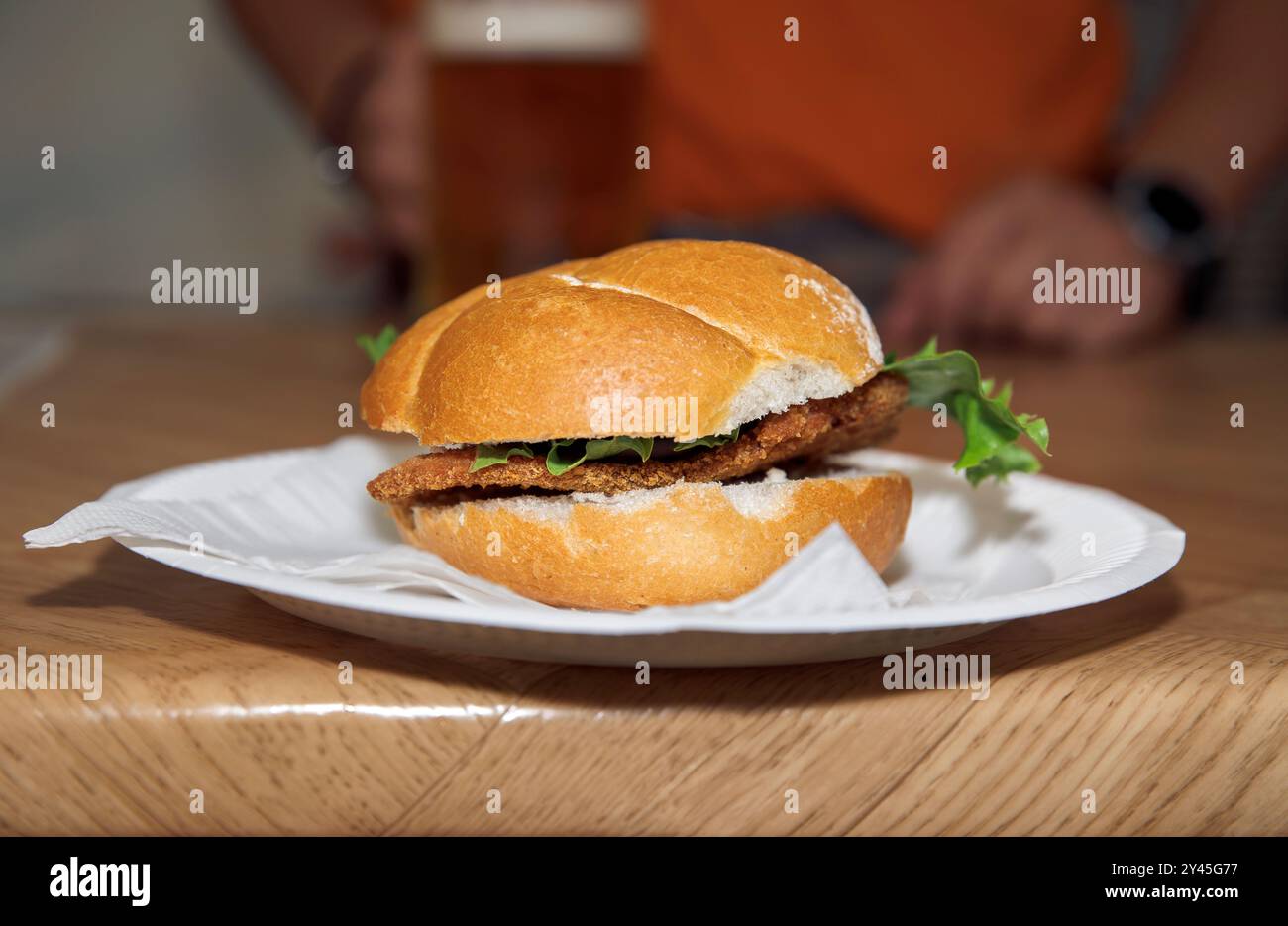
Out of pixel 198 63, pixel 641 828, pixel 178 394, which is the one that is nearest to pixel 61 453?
pixel 178 394

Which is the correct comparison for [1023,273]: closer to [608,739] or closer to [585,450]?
[585,450]

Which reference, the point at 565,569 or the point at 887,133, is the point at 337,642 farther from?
the point at 887,133

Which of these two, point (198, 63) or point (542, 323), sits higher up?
point (198, 63)

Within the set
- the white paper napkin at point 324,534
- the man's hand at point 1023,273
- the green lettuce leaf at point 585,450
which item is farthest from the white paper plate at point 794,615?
the man's hand at point 1023,273

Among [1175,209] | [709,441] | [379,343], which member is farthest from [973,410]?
[1175,209]

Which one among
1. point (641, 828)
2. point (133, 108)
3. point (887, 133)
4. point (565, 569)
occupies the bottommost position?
point (641, 828)

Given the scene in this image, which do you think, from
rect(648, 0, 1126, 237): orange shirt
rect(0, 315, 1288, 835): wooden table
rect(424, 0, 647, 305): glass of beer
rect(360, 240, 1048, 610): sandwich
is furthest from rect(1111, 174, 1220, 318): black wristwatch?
rect(0, 315, 1288, 835): wooden table
